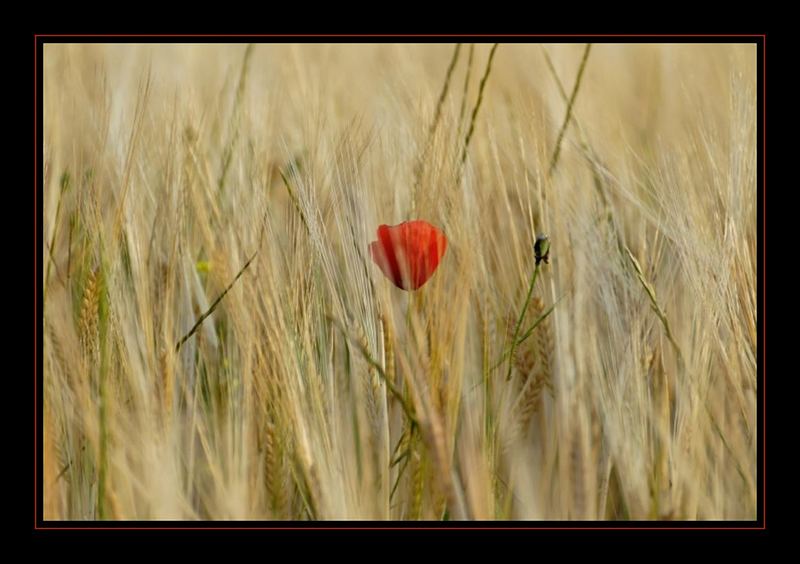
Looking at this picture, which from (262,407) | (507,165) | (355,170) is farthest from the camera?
(507,165)

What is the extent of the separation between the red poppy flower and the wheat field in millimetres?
27

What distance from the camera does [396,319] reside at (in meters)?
1.27

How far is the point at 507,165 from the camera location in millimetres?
1567

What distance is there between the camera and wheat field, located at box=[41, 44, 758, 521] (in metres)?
1.19

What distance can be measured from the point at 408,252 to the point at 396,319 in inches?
3.5

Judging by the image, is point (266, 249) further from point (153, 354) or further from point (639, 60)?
point (639, 60)

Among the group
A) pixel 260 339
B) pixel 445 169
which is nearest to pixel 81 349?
pixel 260 339
